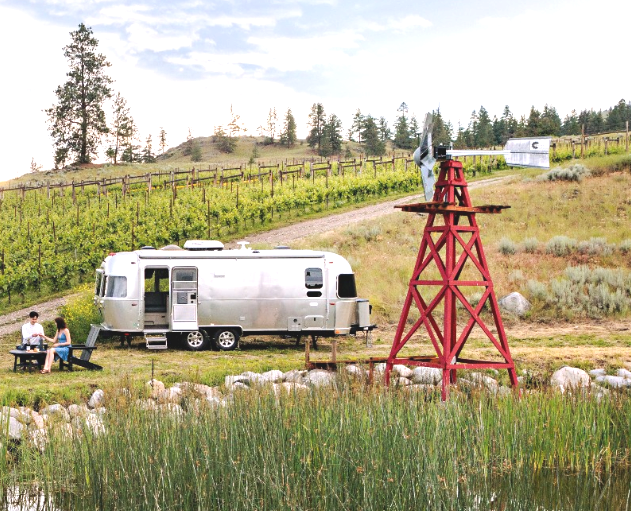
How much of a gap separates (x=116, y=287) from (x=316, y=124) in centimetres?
8496

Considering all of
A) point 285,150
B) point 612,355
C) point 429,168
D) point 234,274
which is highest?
point 285,150

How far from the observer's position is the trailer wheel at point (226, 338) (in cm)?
1652

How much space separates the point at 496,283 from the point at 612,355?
23.6 ft

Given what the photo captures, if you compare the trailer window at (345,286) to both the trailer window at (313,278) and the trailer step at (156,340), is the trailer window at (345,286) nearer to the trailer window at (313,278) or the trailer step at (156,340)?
the trailer window at (313,278)

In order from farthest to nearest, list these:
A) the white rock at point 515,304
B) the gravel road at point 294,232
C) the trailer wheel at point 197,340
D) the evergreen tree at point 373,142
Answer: the evergreen tree at point 373,142 < the gravel road at point 294,232 < the white rock at point 515,304 < the trailer wheel at point 197,340

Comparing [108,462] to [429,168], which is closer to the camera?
[108,462]

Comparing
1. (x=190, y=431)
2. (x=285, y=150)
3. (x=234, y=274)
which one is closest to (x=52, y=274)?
(x=234, y=274)

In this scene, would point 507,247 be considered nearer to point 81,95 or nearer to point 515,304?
point 515,304

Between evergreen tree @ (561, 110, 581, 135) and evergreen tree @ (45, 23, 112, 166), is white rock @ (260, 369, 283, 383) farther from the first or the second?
evergreen tree @ (561, 110, 581, 135)

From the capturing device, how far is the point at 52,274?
2422 cm

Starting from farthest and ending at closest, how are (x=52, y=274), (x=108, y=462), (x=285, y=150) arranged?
(x=285, y=150)
(x=52, y=274)
(x=108, y=462)

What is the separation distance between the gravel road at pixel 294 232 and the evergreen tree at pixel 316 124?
5811 cm

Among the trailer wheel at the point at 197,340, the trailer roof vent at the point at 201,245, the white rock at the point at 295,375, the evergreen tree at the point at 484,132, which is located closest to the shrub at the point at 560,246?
the trailer roof vent at the point at 201,245

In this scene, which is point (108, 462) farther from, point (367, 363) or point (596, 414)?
point (367, 363)
